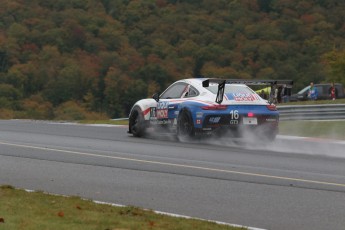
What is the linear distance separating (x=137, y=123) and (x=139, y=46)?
75.3m

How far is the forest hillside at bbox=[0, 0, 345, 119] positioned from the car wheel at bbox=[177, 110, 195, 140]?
50.5 metres

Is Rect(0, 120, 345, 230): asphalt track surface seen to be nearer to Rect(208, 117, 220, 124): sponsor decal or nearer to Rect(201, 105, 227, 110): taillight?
Rect(208, 117, 220, 124): sponsor decal

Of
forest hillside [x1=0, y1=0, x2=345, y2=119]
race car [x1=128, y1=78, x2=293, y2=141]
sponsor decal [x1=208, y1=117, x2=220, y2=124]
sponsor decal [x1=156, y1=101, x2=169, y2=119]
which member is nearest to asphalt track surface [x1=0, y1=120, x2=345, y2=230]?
race car [x1=128, y1=78, x2=293, y2=141]

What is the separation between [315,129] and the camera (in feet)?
85.0

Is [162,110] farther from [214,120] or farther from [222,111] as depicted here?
[222,111]

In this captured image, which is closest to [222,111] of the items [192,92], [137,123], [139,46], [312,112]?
[192,92]

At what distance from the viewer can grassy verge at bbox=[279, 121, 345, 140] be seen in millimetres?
23500

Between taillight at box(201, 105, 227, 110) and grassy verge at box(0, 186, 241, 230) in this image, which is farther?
taillight at box(201, 105, 227, 110)

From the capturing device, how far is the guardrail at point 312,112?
31.2 meters

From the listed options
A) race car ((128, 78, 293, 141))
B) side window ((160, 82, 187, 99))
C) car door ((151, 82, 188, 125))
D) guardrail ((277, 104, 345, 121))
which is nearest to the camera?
race car ((128, 78, 293, 141))

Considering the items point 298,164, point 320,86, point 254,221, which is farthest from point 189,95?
point 320,86

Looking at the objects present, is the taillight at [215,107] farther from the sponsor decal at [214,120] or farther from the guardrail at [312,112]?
the guardrail at [312,112]

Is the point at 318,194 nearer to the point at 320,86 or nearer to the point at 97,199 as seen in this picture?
the point at 97,199

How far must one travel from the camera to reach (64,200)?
31.0 ft
